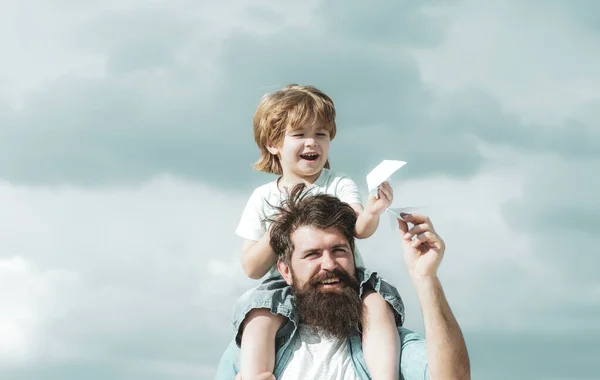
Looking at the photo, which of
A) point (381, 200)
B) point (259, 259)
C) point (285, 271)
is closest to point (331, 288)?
point (285, 271)

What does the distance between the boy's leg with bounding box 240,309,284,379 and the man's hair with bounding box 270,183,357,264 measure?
544 mm

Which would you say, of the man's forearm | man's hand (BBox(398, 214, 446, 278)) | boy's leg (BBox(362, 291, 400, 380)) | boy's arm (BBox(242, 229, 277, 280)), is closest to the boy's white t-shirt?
boy's arm (BBox(242, 229, 277, 280))

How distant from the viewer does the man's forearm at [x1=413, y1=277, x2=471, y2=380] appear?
6895mm

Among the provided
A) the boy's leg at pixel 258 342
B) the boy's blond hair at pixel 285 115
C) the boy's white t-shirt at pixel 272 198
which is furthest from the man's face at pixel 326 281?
the boy's blond hair at pixel 285 115

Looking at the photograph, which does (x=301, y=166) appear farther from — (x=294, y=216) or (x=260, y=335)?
(x=260, y=335)

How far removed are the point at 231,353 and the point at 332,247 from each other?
1446 mm

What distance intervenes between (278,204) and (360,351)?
5.26ft

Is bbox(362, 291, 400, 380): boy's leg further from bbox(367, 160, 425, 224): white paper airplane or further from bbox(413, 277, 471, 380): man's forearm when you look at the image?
bbox(367, 160, 425, 224): white paper airplane

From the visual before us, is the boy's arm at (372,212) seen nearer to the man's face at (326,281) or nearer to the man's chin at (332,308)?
the man's face at (326,281)

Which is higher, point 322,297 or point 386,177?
point 386,177

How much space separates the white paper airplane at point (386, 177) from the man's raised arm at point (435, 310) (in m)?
0.14

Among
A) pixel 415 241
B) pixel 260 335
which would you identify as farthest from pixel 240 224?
pixel 415 241

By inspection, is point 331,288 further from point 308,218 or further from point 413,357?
point 413,357

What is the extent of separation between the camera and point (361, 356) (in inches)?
310
